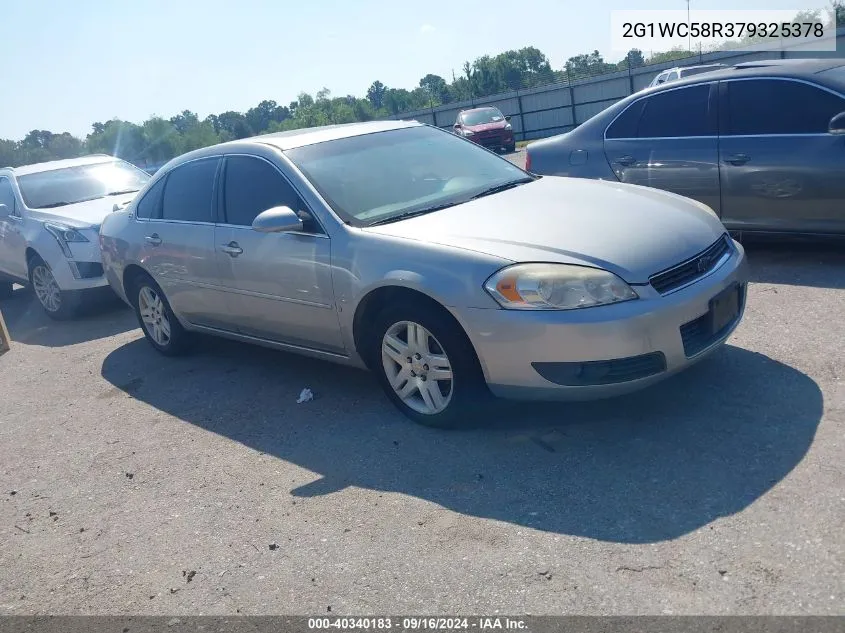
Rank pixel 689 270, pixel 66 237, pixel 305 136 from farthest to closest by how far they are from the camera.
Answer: pixel 66 237
pixel 305 136
pixel 689 270

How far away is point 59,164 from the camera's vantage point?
10688 millimetres

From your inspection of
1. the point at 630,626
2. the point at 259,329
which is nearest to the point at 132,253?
the point at 259,329

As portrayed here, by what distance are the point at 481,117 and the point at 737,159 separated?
20.9 metres

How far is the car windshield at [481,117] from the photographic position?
26.8m

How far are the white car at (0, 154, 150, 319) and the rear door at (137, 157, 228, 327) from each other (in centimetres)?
227

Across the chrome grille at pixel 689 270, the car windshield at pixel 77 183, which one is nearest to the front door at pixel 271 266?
the chrome grille at pixel 689 270

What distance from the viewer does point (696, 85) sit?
7105 millimetres

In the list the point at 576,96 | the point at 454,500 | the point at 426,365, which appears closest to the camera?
the point at 454,500

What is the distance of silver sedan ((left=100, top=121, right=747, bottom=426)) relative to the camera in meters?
3.93

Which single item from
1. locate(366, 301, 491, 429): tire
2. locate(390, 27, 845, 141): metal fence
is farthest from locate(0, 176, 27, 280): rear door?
locate(390, 27, 845, 141): metal fence

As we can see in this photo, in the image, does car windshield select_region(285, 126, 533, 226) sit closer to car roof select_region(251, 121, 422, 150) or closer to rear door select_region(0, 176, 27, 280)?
car roof select_region(251, 121, 422, 150)

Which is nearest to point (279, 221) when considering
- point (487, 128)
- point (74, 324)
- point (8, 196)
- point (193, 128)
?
point (74, 324)

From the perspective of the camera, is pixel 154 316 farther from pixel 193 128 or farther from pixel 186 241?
pixel 193 128

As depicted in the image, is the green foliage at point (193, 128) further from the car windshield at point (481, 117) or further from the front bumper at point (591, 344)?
the front bumper at point (591, 344)
